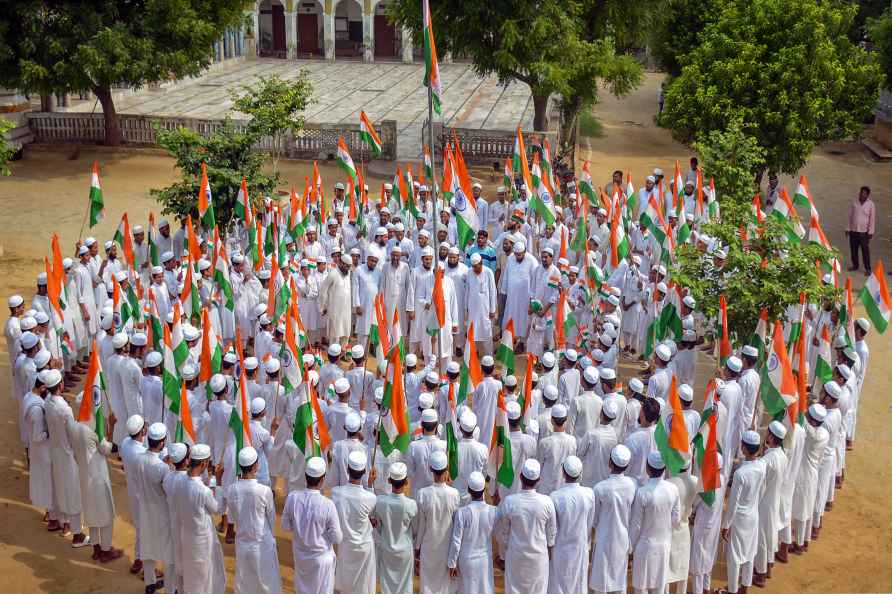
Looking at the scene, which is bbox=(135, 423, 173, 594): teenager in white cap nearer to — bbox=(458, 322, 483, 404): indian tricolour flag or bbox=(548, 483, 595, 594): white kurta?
bbox=(458, 322, 483, 404): indian tricolour flag

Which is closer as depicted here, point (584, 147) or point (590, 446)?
point (590, 446)

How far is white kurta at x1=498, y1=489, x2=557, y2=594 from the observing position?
642 centimetres

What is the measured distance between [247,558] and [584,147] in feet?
66.4

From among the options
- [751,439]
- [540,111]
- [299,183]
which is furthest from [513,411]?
[540,111]

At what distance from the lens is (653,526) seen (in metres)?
6.69

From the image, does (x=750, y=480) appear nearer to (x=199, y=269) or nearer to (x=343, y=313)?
(x=343, y=313)

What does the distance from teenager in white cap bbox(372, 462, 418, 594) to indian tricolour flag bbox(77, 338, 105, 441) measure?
2.48 meters

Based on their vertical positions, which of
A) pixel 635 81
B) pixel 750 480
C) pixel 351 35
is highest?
pixel 351 35

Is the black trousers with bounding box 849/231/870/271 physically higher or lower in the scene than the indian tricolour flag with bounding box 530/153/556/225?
lower

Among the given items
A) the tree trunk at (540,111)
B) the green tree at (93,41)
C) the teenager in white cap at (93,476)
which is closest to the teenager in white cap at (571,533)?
the teenager in white cap at (93,476)

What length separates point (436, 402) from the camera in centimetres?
841

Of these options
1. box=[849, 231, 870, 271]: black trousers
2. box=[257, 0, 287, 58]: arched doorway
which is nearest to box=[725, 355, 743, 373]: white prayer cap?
box=[849, 231, 870, 271]: black trousers

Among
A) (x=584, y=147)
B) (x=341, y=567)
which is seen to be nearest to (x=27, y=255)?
(x=341, y=567)

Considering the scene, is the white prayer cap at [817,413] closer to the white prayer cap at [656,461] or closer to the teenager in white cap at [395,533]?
the white prayer cap at [656,461]
